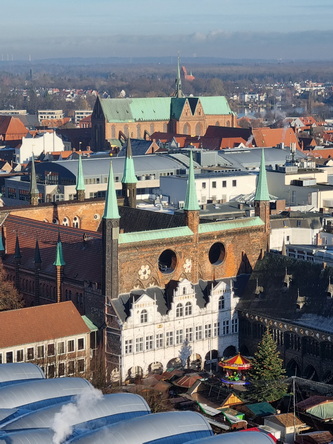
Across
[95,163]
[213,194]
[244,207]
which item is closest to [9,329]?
[244,207]

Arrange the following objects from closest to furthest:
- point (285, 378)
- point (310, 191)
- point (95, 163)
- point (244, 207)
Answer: point (285, 378) → point (244, 207) → point (310, 191) → point (95, 163)

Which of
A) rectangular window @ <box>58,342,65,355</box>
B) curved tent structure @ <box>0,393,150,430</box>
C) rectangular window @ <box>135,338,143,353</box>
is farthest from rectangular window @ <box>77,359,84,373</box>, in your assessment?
curved tent structure @ <box>0,393,150,430</box>

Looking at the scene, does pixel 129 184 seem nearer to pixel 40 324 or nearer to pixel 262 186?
pixel 262 186

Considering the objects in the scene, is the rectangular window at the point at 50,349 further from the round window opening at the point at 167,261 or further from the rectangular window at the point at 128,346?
the round window opening at the point at 167,261

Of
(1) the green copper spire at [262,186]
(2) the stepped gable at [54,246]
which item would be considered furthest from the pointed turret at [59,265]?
(1) the green copper spire at [262,186]

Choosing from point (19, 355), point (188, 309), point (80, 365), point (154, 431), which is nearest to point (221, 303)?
point (188, 309)

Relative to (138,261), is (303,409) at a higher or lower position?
lower

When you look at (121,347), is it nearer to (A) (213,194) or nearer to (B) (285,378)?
(B) (285,378)
